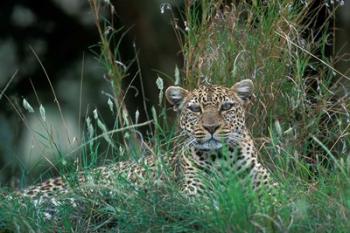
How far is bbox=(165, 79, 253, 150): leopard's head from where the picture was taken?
888cm

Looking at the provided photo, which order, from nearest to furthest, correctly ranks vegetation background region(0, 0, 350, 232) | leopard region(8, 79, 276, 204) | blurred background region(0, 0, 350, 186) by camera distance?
vegetation background region(0, 0, 350, 232)
leopard region(8, 79, 276, 204)
blurred background region(0, 0, 350, 186)

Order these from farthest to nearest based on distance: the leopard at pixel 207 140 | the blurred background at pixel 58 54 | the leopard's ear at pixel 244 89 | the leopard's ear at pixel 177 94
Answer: the blurred background at pixel 58 54 < the leopard's ear at pixel 177 94 < the leopard's ear at pixel 244 89 < the leopard at pixel 207 140

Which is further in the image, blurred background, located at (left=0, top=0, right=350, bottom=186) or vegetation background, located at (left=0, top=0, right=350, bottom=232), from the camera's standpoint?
blurred background, located at (left=0, top=0, right=350, bottom=186)

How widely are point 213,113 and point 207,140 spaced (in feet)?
0.74

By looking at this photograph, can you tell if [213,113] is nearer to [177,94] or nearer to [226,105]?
[226,105]

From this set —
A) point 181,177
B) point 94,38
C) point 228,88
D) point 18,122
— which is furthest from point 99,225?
point 94,38

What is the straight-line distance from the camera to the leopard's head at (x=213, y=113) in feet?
29.1

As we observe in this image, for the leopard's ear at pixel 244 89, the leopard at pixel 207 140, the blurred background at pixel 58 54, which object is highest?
the leopard's ear at pixel 244 89

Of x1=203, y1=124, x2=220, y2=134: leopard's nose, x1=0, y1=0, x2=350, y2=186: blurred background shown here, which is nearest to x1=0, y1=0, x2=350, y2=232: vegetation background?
x1=203, y1=124, x2=220, y2=134: leopard's nose

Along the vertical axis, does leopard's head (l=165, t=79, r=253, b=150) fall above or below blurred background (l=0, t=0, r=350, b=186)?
above

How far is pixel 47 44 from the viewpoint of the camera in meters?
15.7

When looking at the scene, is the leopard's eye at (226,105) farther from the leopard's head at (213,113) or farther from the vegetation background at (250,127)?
Result: the vegetation background at (250,127)

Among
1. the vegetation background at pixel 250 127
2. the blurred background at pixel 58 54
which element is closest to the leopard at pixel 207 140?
the vegetation background at pixel 250 127

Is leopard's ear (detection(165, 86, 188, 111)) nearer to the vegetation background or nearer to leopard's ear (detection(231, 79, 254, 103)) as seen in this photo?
the vegetation background
